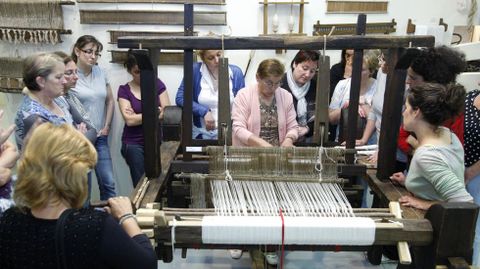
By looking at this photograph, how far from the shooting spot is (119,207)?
1402 millimetres

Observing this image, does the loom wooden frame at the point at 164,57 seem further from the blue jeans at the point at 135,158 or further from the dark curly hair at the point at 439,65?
the dark curly hair at the point at 439,65

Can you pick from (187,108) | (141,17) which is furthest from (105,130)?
(187,108)

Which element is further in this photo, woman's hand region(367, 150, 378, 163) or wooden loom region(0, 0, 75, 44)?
wooden loom region(0, 0, 75, 44)

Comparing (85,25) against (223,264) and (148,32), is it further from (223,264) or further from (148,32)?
(223,264)

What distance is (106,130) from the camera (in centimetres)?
370

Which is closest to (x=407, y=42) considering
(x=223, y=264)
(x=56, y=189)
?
(x=56, y=189)

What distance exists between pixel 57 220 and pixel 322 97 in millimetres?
1379

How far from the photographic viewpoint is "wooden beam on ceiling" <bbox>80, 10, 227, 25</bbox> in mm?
3682

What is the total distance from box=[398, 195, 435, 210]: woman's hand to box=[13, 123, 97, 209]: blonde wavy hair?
4.25 ft

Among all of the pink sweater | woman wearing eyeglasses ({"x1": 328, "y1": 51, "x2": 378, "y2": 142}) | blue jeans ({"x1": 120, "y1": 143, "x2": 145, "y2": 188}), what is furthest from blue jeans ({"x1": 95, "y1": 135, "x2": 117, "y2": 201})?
woman wearing eyeglasses ({"x1": 328, "y1": 51, "x2": 378, "y2": 142})

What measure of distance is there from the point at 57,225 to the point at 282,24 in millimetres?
3113

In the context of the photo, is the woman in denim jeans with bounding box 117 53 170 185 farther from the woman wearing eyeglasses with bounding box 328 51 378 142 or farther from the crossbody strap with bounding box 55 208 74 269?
the crossbody strap with bounding box 55 208 74 269

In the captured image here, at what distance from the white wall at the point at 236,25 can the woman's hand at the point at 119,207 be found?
8.57ft

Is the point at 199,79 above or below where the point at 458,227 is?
above
